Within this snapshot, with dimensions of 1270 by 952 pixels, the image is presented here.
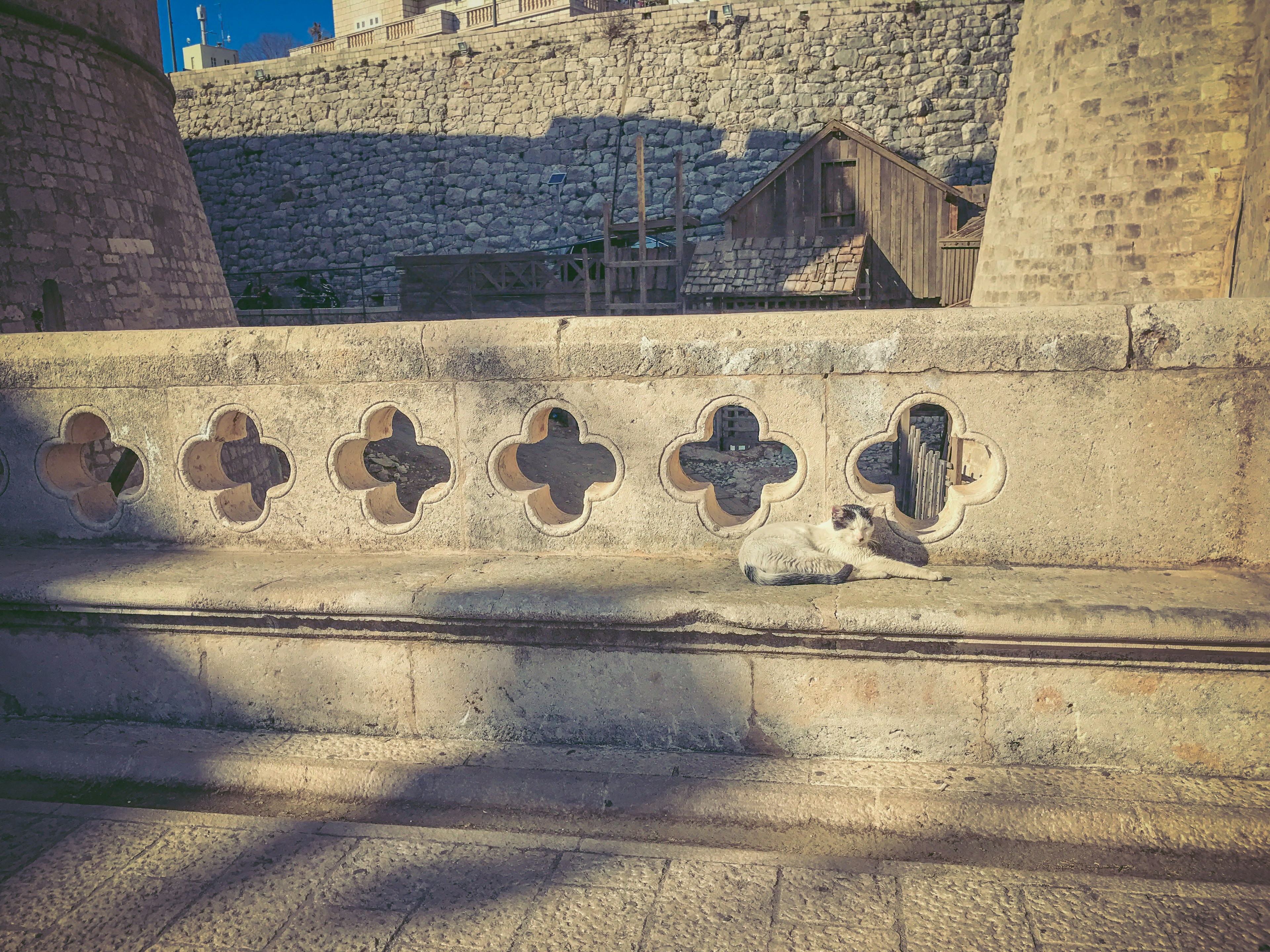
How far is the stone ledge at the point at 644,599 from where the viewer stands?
2.69 metres

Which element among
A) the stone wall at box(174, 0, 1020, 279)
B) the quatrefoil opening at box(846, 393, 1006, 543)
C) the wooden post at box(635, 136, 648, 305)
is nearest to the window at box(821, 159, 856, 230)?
the wooden post at box(635, 136, 648, 305)

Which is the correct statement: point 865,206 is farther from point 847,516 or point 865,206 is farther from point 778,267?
A: point 847,516

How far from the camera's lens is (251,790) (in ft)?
10.2

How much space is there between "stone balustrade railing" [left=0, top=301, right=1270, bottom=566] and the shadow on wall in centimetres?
1971

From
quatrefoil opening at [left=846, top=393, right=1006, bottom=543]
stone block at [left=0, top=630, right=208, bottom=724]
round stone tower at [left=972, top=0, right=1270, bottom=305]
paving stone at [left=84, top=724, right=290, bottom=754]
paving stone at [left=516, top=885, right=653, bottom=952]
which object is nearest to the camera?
paving stone at [left=516, top=885, right=653, bottom=952]

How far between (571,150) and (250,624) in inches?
944

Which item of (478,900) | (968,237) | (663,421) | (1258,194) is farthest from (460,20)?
(478,900)

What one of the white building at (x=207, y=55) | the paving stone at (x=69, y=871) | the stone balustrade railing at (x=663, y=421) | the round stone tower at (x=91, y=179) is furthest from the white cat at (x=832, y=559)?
the white building at (x=207, y=55)

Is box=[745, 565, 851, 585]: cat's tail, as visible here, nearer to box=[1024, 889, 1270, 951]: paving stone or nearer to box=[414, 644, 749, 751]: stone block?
box=[414, 644, 749, 751]: stone block

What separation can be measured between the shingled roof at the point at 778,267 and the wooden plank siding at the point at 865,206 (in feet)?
0.82

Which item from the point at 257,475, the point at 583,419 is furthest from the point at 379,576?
the point at 257,475

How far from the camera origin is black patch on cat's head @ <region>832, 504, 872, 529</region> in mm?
3064

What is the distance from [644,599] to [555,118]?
2487 cm

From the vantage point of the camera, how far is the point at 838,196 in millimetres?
17953
